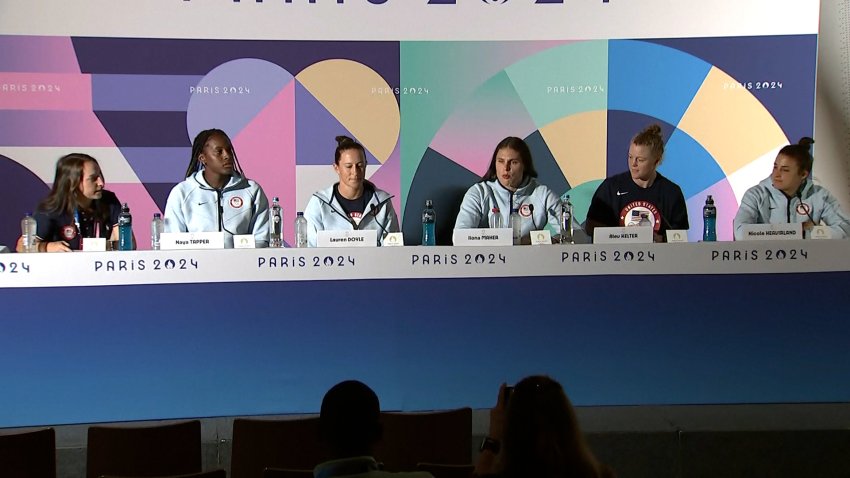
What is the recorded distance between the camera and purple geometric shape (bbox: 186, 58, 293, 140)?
5102 millimetres

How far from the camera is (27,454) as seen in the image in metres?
2.19

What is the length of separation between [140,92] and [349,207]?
A: 1783mm

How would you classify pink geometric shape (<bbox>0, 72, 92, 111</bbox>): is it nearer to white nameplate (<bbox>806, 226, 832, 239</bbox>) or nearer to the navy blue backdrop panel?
the navy blue backdrop panel

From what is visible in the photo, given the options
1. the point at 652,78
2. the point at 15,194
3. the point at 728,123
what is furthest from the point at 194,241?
the point at 728,123

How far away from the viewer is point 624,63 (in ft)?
17.3

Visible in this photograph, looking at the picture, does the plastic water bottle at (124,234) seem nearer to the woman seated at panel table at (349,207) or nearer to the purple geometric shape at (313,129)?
the woman seated at panel table at (349,207)

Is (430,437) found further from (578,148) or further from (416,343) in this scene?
(578,148)

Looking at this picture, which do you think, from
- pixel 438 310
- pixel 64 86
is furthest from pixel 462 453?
pixel 64 86

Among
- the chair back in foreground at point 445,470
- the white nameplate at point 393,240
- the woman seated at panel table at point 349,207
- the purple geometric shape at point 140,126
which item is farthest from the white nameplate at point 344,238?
the purple geometric shape at point 140,126

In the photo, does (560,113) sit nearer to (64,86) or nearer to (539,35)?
(539,35)

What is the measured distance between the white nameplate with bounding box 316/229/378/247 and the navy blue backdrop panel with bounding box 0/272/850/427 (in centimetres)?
17

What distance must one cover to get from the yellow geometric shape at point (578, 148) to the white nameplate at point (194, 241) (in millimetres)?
2706

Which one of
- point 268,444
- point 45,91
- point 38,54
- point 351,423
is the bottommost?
point 268,444

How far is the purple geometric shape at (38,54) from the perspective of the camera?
16.2 ft
